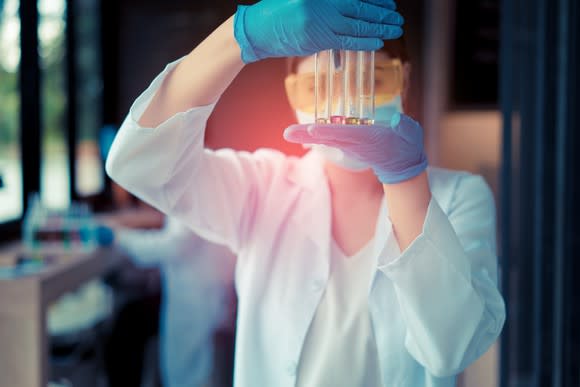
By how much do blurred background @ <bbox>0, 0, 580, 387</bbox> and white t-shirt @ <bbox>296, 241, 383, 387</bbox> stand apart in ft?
0.75

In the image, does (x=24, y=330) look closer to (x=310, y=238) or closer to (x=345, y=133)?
(x=310, y=238)

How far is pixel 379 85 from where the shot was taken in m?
0.71

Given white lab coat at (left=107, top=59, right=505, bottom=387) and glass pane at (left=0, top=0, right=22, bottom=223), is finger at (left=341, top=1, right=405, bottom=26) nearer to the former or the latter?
white lab coat at (left=107, top=59, right=505, bottom=387)

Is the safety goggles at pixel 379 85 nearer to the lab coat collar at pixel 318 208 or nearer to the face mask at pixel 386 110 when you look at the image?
the face mask at pixel 386 110

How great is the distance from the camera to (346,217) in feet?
2.83

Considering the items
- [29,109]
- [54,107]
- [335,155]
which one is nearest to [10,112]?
[29,109]

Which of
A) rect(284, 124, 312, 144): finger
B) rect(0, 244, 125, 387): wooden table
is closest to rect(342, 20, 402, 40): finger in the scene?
rect(284, 124, 312, 144): finger

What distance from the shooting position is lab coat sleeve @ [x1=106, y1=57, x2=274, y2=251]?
2.37 ft

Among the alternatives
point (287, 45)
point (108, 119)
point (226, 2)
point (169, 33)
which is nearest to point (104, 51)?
point (108, 119)

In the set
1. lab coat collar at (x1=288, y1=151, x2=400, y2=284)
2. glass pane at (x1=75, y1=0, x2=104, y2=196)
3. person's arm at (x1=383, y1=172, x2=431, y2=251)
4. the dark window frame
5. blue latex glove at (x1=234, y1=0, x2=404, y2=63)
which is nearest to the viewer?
blue latex glove at (x1=234, y1=0, x2=404, y2=63)

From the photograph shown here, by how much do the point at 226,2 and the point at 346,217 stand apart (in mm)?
353

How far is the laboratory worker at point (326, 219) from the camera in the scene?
24.9 inches

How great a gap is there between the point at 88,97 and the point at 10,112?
92 cm

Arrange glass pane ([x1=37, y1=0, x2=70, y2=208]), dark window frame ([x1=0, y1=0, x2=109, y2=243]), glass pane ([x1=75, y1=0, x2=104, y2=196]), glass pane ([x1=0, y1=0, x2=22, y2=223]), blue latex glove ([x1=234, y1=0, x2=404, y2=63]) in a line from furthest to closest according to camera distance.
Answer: glass pane ([x1=75, y1=0, x2=104, y2=196]) → glass pane ([x1=37, y1=0, x2=70, y2=208]) → dark window frame ([x1=0, y1=0, x2=109, y2=243]) → glass pane ([x1=0, y1=0, x2=22, y2=223]) → blue latex glove ([x1=234, y1=0, x2=404, y2=63])
